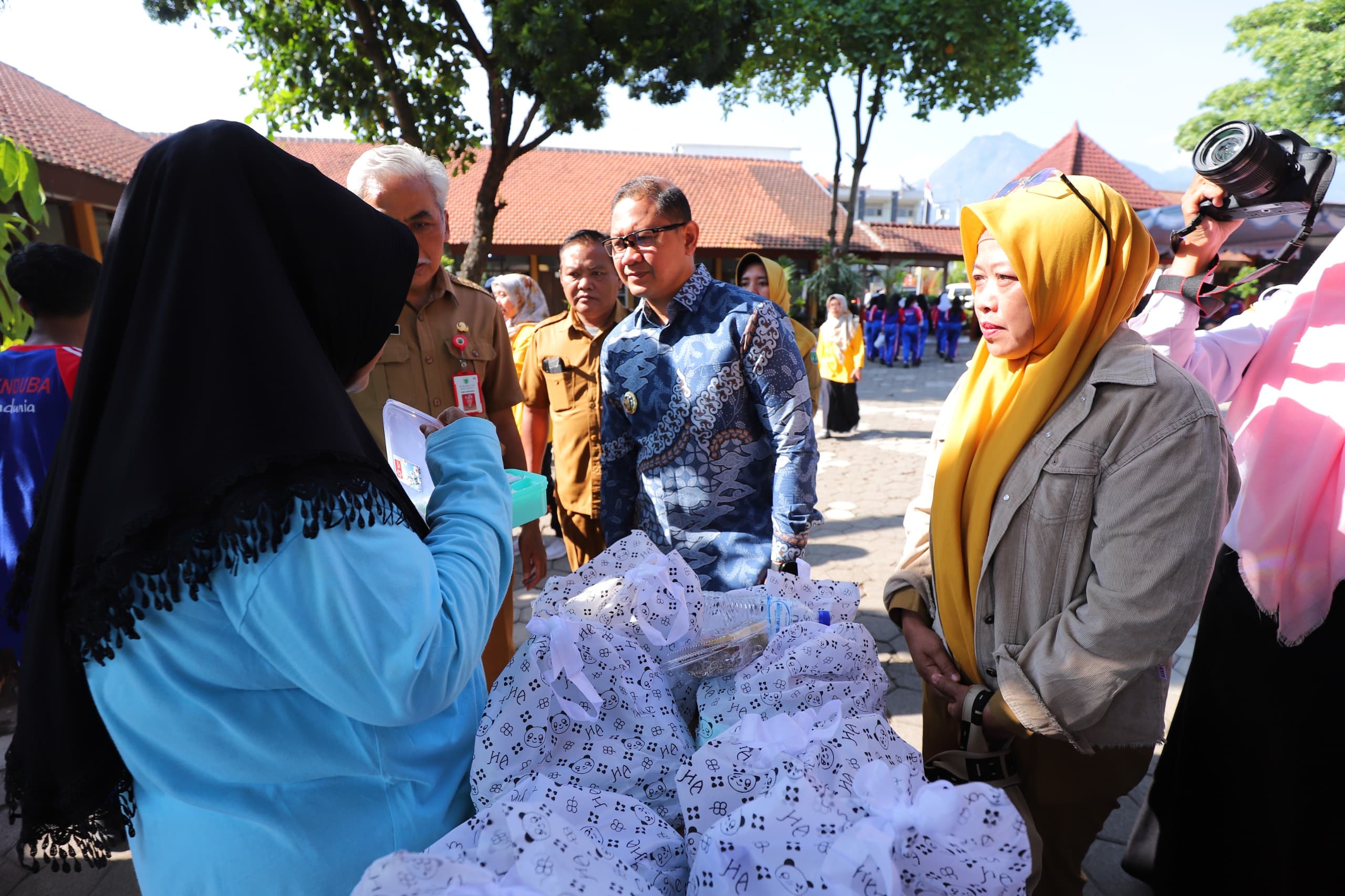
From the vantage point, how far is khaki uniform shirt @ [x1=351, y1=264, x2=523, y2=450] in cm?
224

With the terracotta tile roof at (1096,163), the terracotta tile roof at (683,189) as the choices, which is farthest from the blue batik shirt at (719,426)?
the terracotta tile roof at (1096,163)

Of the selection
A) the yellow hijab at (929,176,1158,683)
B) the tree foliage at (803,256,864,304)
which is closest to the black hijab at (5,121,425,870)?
the yellow hijab at (929,176,1158,683)

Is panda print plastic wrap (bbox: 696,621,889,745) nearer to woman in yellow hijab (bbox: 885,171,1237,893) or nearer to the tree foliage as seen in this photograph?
woman in yellow hijab (bbox: 885,171,1237,893)

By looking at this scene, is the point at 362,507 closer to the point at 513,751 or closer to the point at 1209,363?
the point at 513,751

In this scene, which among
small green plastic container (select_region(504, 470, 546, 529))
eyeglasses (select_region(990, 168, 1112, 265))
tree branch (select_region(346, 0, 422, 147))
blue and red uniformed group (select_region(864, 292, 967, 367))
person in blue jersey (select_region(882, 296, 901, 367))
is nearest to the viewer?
eyeglasses (select_region(990, 168, 1112, 265))

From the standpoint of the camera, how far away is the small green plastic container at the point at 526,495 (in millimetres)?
1708

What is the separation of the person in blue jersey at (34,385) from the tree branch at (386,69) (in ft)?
15.9

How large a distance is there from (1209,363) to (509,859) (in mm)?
2073

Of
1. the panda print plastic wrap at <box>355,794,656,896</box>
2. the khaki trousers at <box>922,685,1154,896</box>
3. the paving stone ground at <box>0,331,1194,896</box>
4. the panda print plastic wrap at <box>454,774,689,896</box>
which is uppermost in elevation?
the panda print plastic wrap at <box>355,794,656,896</box>

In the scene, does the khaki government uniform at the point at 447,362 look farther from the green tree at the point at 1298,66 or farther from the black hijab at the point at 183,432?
the green tree at the point at 1298,66

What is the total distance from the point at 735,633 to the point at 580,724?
1.27 ft

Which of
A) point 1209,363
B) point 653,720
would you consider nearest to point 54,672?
point 653,720

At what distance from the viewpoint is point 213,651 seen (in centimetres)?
84

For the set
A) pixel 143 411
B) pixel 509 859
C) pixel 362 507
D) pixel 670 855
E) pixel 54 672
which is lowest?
pixel 670 855
